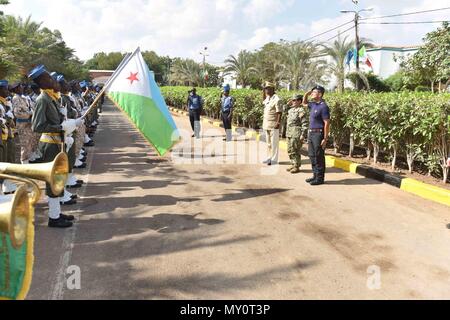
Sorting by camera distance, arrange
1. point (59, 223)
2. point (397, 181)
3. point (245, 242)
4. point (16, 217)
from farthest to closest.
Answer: point (397, 181)
point (59, 223)
point (245, 242)
point (16, 217)

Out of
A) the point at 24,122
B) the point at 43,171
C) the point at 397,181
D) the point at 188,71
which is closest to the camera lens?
the point at 43,171

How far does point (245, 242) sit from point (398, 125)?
449cm

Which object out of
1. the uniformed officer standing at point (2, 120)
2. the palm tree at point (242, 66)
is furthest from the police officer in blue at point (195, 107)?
the palm tree at point (242, 66)

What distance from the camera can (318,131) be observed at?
691 centimetres

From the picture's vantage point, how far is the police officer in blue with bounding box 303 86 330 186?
670 cm

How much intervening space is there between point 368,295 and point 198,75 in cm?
4515

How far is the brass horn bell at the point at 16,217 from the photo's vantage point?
6.04 ft

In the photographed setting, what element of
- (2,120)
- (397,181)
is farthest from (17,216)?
(397,181)

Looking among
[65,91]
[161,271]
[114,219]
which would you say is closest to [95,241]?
[114,219]

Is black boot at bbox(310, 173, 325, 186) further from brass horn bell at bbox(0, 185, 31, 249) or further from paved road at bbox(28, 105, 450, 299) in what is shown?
brass horn bell at bbox(0, 185, 31, 249)

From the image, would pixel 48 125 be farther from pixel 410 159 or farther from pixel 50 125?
pixel 410 159

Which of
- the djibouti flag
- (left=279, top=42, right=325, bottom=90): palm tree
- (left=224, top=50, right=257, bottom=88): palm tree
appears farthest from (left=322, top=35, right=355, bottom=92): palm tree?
the djibouti flag

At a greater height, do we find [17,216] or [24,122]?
[24,122]

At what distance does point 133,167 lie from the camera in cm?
850
